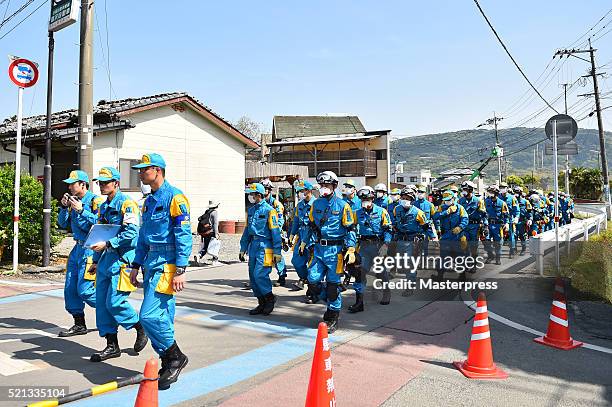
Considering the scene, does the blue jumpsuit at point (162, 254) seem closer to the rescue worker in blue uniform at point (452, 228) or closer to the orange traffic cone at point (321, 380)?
the orange traffic cone at point (321, 380)

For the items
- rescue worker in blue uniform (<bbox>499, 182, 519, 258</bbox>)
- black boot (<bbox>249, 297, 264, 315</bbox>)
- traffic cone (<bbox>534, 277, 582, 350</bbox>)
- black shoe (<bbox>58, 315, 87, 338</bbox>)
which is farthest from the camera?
rescue worker in blue uniform (<bbox>499, 182, 519, 258</bbox>)

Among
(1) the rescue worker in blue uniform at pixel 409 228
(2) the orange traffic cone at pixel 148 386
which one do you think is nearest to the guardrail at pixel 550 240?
(1) the rescue worker in blue uniform at pixel 409 228

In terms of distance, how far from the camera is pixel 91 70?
11.0 m

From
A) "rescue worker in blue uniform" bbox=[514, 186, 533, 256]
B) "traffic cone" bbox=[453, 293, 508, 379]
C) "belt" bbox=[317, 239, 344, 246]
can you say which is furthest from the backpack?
"rescue worker in blue uniform" bbox=[514, 186, 533, 256]

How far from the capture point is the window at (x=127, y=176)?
680 inches

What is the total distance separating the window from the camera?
17.3 m

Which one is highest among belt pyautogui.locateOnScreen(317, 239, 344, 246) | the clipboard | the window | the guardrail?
the window

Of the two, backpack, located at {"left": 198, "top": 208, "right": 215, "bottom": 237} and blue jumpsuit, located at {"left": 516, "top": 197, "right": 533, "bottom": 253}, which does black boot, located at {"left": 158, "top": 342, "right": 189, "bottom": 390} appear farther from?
blue jumpsuit, located at {"left": 516, "top": 197, "right": 533, "bottom": 253}

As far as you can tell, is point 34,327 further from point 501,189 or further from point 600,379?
point 501,189

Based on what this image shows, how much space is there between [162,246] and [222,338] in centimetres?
197

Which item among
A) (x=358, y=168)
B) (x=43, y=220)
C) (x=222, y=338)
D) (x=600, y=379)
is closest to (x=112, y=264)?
(x=222, y=338)

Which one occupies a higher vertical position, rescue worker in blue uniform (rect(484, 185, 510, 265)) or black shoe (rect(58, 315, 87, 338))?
rescue worker in blue uniform (rect(484, 185, 510, 265))

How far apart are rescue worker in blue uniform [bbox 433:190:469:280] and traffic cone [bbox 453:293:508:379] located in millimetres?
4561

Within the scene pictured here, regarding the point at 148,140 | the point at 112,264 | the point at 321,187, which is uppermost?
the point at 148,140
